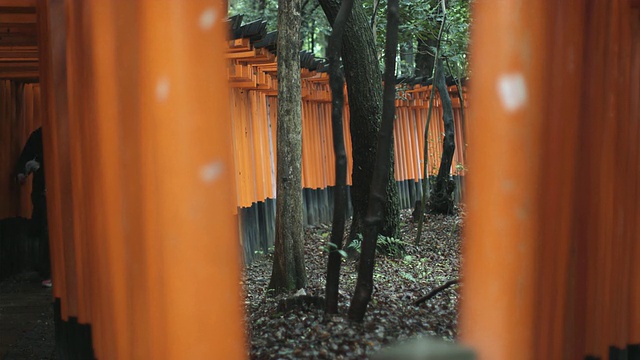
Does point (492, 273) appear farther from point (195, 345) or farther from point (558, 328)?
point (195, 345)

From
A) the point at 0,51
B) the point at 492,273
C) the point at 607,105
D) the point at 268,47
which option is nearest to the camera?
the point at 492,273

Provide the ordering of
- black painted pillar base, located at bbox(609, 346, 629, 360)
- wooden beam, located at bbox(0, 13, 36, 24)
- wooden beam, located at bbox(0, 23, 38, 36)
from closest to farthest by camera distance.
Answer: black painted pillar base, located at bbox(609, 346, 629, 360) < wooden beam, located at bbox(0, 13, 36, 24) < wooden beam, located at bbox(0, 23, 38, 36)

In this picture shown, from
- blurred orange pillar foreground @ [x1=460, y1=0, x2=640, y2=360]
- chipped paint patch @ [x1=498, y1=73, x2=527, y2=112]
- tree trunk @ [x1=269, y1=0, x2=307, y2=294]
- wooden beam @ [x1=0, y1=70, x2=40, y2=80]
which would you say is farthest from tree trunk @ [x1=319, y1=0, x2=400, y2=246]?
chipped paint patch @ [x1=498, y1=73, x2=527, y2=112]

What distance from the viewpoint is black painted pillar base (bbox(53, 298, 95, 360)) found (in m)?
4.37

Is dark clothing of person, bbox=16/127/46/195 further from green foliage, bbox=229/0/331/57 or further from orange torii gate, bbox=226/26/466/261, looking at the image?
green foliage, bbox=229/0/331/57

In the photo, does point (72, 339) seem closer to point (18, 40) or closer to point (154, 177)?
point (154, 177)

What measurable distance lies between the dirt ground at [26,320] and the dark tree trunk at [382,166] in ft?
8.76

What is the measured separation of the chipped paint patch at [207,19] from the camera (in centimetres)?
354

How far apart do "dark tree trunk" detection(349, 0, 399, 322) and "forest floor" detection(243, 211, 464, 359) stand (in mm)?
346

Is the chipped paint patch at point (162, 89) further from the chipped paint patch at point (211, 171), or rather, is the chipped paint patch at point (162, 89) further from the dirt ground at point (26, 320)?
the dirt ground at point (26, 320)

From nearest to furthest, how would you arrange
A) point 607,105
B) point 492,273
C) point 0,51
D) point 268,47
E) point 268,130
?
point 492,273 < point 607,105 < point 0,51 < point 268,47 < point 268,130

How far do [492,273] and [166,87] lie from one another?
74.4 inches

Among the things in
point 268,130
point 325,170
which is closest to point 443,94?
point 325,170

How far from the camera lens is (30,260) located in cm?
1011
